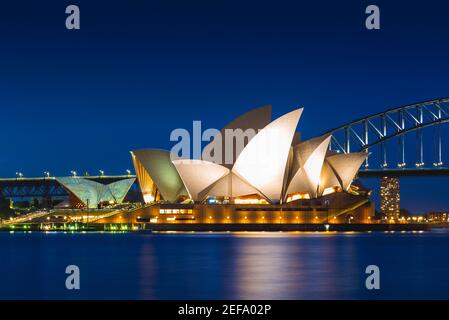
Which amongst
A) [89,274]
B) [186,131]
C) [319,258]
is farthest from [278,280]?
[186,131]

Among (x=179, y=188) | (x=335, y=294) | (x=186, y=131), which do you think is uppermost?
(x=186, y=131)

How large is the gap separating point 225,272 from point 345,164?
62280mm

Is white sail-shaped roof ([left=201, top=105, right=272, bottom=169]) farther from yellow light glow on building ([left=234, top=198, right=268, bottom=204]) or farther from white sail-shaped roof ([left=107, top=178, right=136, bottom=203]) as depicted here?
white sail-shaped roof ([left=107, top=178, right=136, bottom=203])

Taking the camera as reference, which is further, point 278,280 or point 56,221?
point 56,221

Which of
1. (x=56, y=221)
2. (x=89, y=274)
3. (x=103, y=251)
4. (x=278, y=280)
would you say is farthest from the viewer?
(x=56, y=221)

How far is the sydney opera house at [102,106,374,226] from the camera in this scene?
97.1 m

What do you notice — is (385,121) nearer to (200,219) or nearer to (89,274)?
(200,219)

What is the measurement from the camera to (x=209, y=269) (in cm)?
5066

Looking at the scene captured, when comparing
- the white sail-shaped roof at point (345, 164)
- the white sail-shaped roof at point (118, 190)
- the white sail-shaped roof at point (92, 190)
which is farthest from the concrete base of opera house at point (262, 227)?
the white sail-shaped roof at point (118, 190)

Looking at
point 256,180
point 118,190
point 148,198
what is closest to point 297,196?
point 256,180

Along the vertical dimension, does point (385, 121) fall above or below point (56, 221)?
above

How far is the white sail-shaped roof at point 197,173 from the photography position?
10275 cm

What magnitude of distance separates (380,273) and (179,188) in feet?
220

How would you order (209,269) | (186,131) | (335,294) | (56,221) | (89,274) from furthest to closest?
1. (56,221)
2. (186,131)
3. (209,269)
4. (89,274)
5. (335,294)
